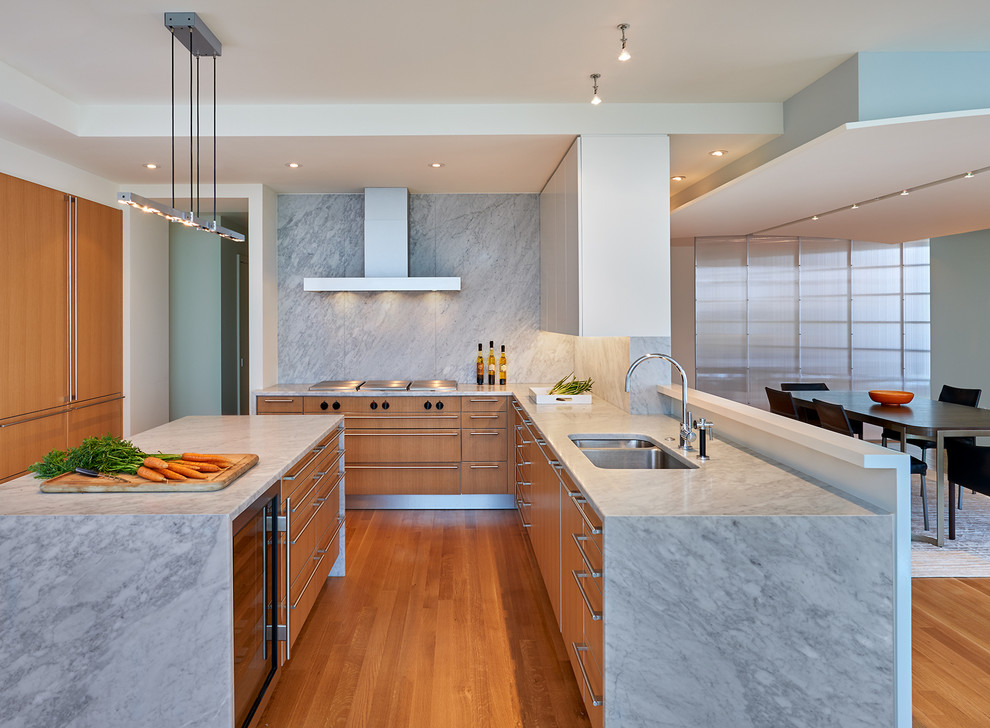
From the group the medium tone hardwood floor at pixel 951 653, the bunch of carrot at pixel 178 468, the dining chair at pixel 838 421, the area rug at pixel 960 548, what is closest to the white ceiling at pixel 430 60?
the dining chair at pixel 838 421

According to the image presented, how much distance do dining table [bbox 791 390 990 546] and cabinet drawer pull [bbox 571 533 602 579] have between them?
270cm

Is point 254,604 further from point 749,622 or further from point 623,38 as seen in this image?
point 623,38

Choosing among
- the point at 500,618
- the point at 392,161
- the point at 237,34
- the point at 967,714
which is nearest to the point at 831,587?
the point at 967,714

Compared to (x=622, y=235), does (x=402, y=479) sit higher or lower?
lower

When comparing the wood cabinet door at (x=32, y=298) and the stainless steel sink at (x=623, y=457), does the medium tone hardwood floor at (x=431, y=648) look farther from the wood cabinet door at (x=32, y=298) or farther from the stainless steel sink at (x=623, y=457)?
the wood cabinet door at (x=32, y=298)

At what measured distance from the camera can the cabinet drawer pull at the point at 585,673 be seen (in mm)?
1990

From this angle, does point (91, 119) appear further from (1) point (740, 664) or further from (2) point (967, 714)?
(2) point (967, 714)

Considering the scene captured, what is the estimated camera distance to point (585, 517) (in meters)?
2.23

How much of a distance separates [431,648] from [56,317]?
3.35m

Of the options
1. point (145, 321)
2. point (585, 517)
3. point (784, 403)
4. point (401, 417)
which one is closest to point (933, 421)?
point (784, 403)

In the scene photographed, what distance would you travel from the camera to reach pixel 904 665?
73.7 inches

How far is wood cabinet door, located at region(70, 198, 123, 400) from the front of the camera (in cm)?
457

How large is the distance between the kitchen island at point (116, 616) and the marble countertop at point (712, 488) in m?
1.17

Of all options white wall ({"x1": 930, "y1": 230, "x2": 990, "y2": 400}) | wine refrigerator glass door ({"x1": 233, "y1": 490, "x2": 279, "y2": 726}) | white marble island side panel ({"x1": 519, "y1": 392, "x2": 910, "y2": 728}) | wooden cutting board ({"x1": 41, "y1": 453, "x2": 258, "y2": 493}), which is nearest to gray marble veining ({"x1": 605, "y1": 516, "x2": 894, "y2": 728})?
white marble island side panel ({"x1": 519, "y1": 392, "x2": 910, "y2": 728})
